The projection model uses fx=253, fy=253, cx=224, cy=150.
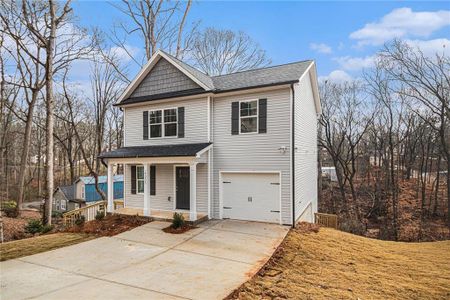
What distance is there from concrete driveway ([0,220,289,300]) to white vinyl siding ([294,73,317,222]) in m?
2.39

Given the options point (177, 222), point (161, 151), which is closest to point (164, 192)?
point (161, 151)

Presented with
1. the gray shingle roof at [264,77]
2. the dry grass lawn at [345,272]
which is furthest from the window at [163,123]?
the dry grass lawn at [345,272]

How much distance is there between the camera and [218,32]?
2320cm

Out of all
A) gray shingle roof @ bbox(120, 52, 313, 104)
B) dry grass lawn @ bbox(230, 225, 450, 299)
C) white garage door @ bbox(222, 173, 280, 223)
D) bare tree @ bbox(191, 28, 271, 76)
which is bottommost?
dry grass lawn @ bbox(230, 225, 450, 299)

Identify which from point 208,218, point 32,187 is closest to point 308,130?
point 208,218

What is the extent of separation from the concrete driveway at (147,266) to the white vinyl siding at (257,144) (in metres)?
1.94

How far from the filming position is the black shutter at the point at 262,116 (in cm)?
1018

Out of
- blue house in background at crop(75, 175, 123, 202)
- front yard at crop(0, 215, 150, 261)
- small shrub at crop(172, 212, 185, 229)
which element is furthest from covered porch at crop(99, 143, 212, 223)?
blue house in background at crop(75, 175, 123, 202)

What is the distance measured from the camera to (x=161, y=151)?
10.9 metres

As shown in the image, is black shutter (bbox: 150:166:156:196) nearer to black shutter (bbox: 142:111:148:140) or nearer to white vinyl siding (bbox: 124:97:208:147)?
white vinyl siding (bbox: 124:97:208:147)

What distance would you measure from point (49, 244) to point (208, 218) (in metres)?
5.60

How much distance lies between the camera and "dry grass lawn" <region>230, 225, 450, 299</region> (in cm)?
508

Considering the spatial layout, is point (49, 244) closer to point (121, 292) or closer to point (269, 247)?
point (121, 292)

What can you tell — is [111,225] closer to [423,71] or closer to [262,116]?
[262,116]
